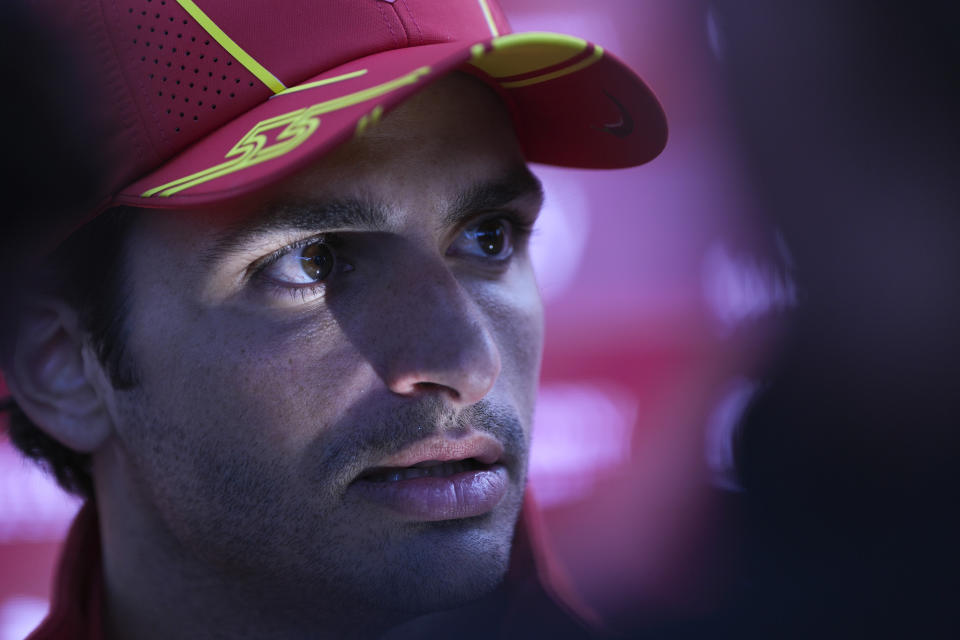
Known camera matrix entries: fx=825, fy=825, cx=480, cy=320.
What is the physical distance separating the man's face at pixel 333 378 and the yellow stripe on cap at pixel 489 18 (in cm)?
15

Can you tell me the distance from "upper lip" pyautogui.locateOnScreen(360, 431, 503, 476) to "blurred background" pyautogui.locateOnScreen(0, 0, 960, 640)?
3.48 ft

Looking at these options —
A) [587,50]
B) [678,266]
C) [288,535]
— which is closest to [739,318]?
[678,266]

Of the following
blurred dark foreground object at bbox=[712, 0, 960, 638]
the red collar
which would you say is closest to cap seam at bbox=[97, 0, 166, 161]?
the red collar

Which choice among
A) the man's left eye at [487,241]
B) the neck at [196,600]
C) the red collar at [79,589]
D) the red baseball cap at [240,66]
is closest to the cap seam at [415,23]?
the red baseball cap at [240,66]

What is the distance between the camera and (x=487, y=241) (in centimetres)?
125

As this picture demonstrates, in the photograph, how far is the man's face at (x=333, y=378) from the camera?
3.32 feet

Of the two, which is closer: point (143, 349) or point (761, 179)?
point (143, 349)

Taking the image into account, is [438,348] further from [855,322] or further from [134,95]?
[855,322]

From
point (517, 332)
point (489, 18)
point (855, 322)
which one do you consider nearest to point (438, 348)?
point (517, 332)

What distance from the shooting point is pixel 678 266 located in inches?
95.3

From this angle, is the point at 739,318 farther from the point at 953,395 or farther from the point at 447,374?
the point at 447,374

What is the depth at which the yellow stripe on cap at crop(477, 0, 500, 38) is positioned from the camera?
46.9 inches

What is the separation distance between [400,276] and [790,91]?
177 centimetres

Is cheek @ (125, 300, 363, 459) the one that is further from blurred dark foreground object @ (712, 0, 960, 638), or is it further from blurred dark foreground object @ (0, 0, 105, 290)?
blurred dark foreground object @ (712, 0, 960, 638)
